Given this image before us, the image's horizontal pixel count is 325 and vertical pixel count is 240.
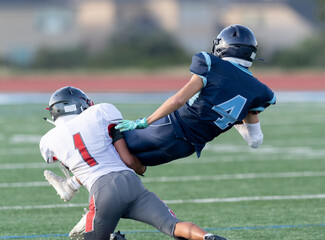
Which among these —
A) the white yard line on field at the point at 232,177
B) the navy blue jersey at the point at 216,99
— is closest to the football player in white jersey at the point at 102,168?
the navy blue jersey at the point at 216,99

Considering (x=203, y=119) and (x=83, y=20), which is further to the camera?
(x=83, y=20)

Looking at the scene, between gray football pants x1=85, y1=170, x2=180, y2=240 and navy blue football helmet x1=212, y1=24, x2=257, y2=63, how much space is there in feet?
4.14

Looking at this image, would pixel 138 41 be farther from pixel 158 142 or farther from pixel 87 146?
pixel 87 146

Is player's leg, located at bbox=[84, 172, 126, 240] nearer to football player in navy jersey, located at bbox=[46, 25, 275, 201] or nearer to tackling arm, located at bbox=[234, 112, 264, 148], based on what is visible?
football player in navy jersey, located at bbox=[46, 25, 275, 201]

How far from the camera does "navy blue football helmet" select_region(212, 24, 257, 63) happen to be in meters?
5.54

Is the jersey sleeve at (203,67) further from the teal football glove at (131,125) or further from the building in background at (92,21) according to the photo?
the building in background at (92,21)

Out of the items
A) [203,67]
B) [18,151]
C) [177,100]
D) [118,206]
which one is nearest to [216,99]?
[203,67]

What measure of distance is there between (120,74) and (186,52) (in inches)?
356

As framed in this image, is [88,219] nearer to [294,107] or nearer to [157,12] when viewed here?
[294,107]

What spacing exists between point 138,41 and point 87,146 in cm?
4325

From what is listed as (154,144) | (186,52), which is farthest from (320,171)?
(186,52)

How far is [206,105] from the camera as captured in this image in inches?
213

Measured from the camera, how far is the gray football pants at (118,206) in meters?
4.98

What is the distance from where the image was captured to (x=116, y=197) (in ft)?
16.4
